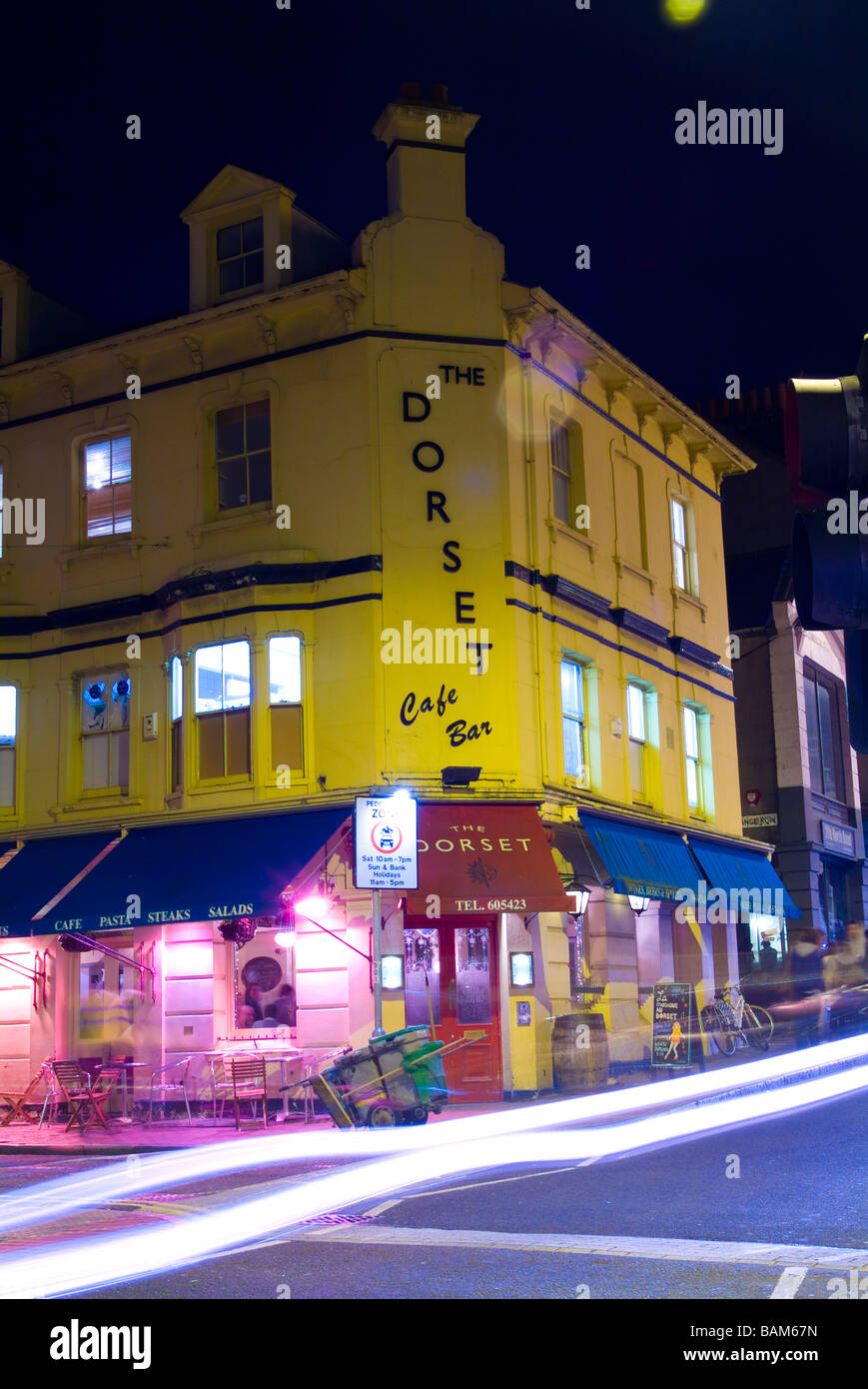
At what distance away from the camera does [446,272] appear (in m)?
21.9

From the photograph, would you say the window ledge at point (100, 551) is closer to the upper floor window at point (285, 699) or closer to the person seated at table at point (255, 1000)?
the upper floor window at point (285, 699)

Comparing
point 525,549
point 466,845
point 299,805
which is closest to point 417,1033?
point 466,845

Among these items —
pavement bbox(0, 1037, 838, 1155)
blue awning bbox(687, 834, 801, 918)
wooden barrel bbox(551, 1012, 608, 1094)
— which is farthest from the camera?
blue awning bbox(687, 834, 801, 918)

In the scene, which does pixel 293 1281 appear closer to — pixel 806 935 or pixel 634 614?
pixel 634 614

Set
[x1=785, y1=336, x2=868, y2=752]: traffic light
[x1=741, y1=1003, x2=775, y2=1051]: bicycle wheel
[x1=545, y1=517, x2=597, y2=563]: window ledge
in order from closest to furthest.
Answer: [x1=785, y1=336, x2=868, y2=752]: traffic light < [x1=545, y1=517, x2=597, y2=563]: window ledge < [x1=741, y1=1003, x2=775, y2=1051]: bicycle wheel

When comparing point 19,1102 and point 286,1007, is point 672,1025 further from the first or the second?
point 19,1102

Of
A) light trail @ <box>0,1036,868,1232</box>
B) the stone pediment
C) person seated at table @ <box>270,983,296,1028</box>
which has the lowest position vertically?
light trail @ <box>0,1036,868,1232</box>

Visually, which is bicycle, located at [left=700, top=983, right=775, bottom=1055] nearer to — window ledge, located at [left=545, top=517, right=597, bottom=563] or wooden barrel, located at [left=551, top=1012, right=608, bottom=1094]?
wooden barrel, located at [left=551, top=1012, right=608, bottom=1094]

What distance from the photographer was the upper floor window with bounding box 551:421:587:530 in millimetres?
23641

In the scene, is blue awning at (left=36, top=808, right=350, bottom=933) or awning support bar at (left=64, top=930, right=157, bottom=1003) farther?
awning support bar at (left=64, top=930, right=157, bottom=1003)

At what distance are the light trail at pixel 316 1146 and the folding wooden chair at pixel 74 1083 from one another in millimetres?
4278

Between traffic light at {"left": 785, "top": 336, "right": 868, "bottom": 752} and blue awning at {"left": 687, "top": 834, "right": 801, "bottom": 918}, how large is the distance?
882 inches

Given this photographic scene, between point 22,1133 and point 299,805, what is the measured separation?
18.8ft

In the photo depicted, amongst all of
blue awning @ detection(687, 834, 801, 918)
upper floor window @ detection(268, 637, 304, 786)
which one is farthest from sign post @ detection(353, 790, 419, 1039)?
blue awning @ detection(687, 834, 801, 918)
